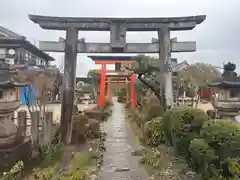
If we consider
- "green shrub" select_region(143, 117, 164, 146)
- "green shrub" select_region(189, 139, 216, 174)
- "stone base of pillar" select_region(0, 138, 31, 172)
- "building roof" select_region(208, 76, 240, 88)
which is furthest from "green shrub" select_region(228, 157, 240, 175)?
"stone base of pillar" select_region(0, 138, 31, 172)

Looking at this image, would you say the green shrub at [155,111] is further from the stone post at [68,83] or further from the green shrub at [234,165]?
the green shrub at [234,165]

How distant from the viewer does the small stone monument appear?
7812 millimetres

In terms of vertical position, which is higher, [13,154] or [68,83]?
[68,83]

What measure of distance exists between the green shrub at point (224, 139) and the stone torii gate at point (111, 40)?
18.1 feet

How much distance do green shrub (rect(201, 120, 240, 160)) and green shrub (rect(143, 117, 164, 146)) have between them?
14.4ft

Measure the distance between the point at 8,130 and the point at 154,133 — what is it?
517 centimetres

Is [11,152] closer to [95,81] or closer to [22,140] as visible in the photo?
[22,140]

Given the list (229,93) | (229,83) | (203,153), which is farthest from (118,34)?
(203,153)

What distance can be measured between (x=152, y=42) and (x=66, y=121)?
15.0 feet

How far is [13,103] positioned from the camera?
8.50m

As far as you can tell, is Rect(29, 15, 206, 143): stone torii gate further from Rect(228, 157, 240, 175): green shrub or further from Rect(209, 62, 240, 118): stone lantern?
Rect(228, 157, 240, 175): green shrub

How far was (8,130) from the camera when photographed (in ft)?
26.9

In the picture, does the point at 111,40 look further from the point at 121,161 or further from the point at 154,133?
the point at 121,161

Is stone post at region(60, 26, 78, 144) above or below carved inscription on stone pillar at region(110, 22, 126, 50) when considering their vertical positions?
below
